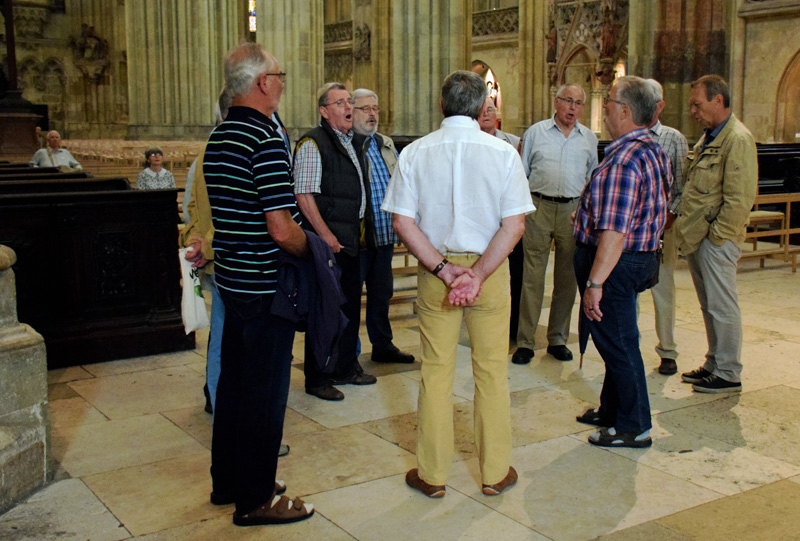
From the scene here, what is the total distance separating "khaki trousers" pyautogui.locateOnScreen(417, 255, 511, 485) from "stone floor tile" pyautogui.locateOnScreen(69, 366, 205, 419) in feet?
6.51

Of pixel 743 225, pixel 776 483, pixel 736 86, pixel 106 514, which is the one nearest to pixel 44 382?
pixel 106 514

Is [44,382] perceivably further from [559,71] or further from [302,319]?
[559,71]

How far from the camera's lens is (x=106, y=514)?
3705 millimetres

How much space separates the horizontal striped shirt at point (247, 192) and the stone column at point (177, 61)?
19966 millimetres

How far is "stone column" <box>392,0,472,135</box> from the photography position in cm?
1323

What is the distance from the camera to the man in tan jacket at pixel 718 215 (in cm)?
520

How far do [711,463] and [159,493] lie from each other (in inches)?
99.5

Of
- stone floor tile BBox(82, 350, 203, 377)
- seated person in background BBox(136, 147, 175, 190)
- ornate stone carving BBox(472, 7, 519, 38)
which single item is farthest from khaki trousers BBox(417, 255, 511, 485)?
ornate stone carving BBox(472, 7, 519, 38)

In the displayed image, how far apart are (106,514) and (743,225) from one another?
379 cm

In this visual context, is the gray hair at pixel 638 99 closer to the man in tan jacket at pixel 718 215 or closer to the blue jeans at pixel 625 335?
the blue jeans at pixel 625 335

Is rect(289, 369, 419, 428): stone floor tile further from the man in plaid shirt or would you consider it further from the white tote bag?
the man in plaid shirt

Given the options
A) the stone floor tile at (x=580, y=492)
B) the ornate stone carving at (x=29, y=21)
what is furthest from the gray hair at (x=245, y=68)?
the ornate stone carving at (x=29, y=21)

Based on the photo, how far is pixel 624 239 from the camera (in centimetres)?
425

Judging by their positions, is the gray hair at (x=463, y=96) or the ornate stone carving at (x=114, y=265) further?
the ornate stone carving at (x=114, y=265)
